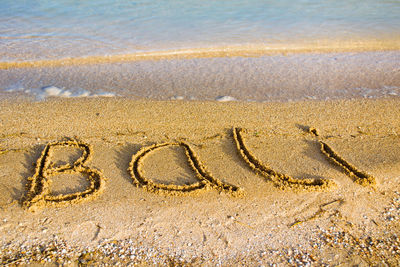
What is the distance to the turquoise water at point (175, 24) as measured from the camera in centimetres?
707

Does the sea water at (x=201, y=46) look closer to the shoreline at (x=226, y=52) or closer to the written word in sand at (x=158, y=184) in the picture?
the shoreline at (x=226, y=52)

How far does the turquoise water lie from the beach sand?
307 cm

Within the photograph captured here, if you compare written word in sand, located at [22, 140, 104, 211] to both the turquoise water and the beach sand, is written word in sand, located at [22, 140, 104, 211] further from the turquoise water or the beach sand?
the turquoise water

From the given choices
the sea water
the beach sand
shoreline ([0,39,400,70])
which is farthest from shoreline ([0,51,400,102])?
the beach sand

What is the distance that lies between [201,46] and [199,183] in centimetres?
469

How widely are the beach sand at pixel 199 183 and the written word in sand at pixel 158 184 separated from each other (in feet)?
0.04

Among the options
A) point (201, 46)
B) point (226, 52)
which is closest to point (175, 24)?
point (201, 46)

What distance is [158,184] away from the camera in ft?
10.0

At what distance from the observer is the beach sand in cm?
246

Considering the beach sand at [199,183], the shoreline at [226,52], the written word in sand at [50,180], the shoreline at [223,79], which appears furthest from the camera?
the shoreline at [226,52]

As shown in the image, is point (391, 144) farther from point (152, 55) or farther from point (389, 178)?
point (152, 55)

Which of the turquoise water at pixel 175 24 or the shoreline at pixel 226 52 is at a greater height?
the turquoise water at pixel 175 24

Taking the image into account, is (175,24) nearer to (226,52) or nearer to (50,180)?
(226,52)

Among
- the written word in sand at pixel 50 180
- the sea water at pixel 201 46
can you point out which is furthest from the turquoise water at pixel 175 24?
the written word in sand at pixel 50 180
